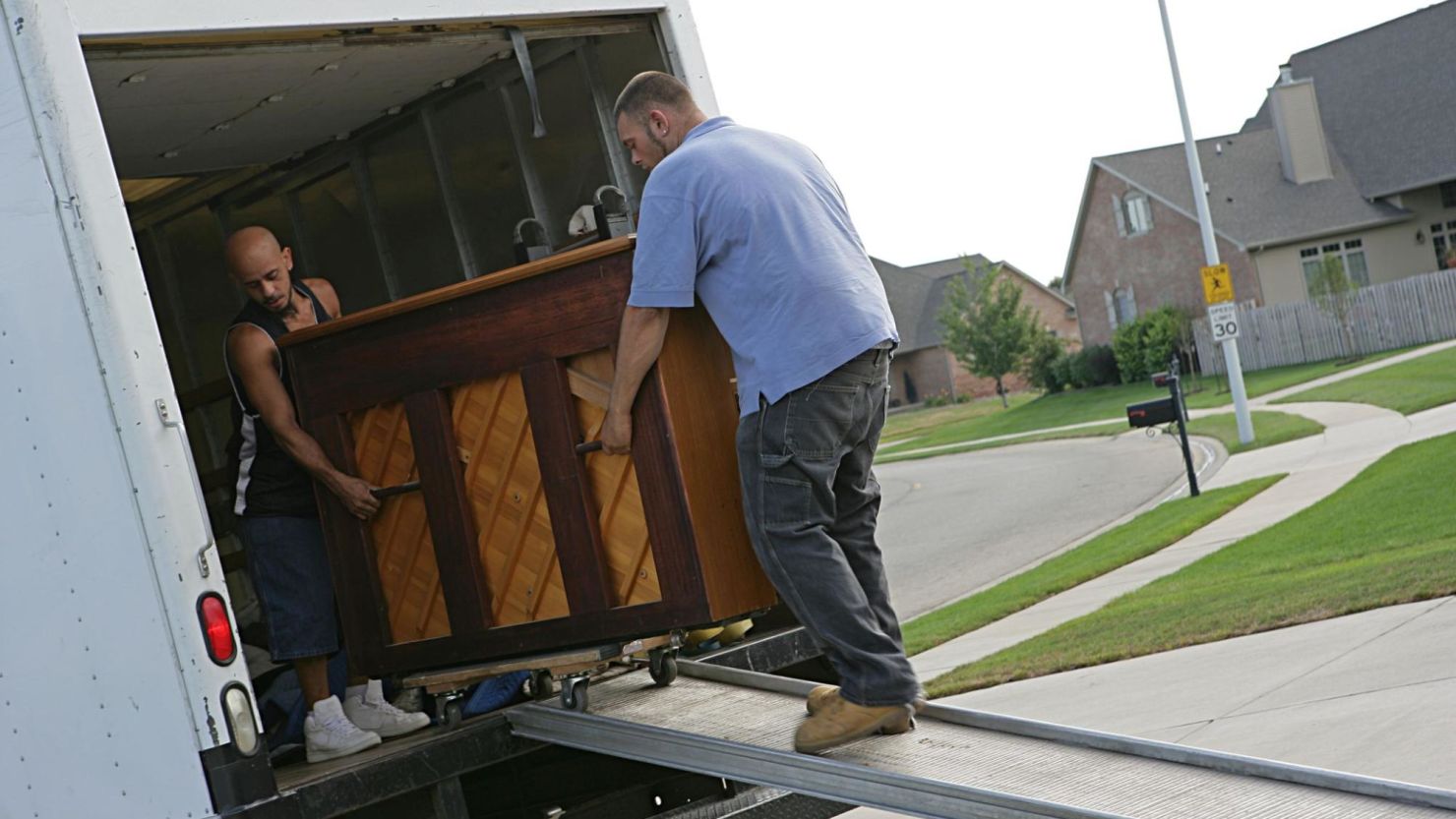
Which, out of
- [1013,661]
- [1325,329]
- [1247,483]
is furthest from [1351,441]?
[1325,329]

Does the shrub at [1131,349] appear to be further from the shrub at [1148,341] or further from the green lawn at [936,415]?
the green lawn at [936,415]

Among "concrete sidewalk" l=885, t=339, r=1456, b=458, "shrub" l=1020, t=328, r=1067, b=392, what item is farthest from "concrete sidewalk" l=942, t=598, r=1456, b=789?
"shrub" l=1020, t=328, r=1067, b=392

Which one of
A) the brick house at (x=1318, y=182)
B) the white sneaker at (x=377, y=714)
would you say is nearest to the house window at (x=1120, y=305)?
the brick house at (x=1318, y=182)

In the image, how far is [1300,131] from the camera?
164ft

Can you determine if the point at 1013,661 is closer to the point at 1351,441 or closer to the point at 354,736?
the point at 354,736

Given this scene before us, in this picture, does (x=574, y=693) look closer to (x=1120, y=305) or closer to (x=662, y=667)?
(x=662, y=667)

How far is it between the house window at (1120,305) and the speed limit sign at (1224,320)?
2865 centimetres

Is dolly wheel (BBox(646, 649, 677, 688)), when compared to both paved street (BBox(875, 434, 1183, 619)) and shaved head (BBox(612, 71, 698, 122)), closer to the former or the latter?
shaved head (BBox(612, 71, 698, 122))

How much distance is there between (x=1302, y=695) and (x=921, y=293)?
72.2 metres

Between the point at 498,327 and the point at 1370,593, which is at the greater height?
the point at 498,327

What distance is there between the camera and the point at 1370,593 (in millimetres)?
8953

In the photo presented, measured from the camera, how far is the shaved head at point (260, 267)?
5188mm

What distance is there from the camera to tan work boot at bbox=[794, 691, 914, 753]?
4.00 metres

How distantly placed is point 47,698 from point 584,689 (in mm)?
1435
